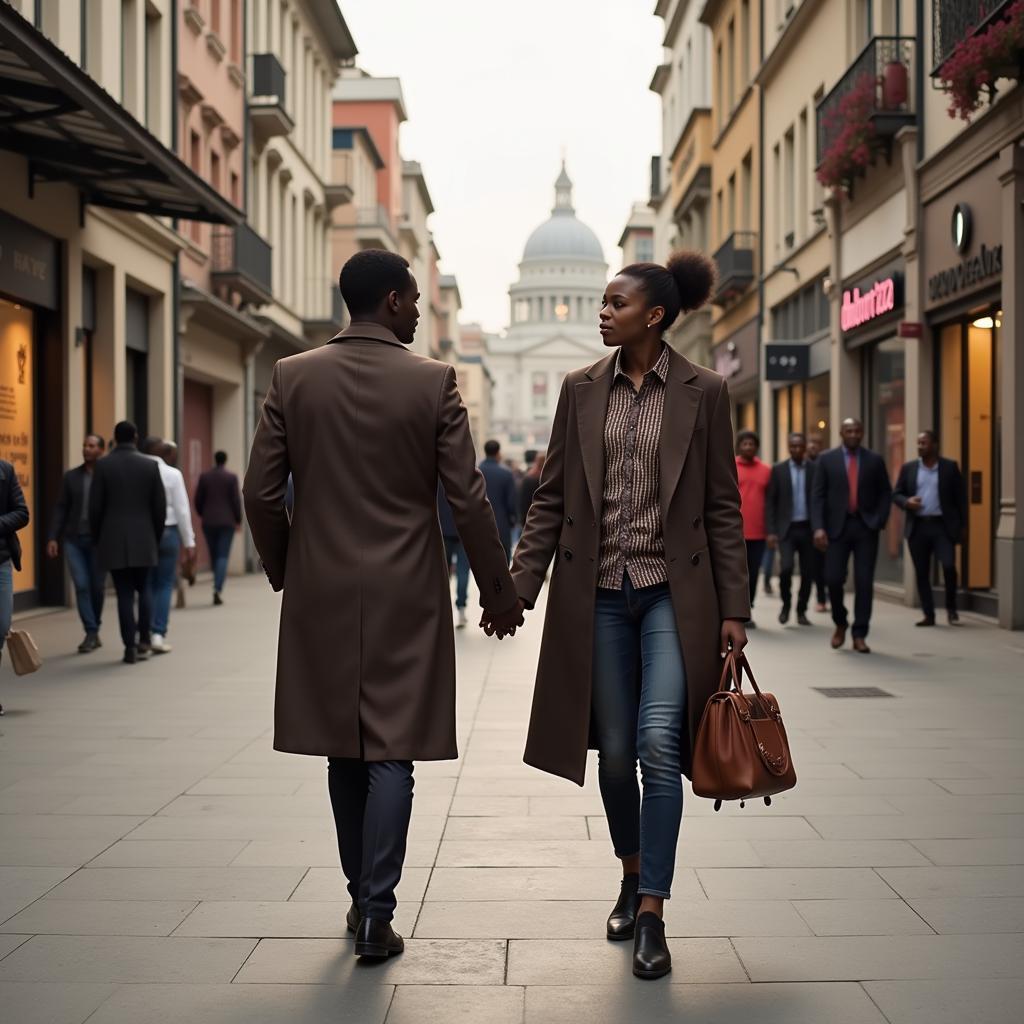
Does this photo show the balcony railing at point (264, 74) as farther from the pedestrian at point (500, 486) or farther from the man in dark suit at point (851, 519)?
the man in dark suit at point (851, 519)

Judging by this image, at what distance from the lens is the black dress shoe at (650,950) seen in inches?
169

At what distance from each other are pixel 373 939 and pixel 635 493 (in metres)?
1.42

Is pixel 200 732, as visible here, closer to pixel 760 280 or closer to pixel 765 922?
pixel 765 922

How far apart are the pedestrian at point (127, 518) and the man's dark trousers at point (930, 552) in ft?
22.8

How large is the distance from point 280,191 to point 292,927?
3055 centimetres

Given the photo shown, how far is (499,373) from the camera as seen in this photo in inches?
6491

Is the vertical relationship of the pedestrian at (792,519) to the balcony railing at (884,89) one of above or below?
below

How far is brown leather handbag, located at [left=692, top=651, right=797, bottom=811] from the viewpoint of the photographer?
4289 mm

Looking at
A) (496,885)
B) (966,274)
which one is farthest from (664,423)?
(966,274)

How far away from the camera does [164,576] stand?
13359mm

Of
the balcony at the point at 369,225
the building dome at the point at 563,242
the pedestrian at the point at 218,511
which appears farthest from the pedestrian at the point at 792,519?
the building dome at the point at 563,242

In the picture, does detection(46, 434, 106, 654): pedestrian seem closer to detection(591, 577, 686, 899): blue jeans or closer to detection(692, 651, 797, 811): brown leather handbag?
detection(591, 577, 686, 899): blue jeans

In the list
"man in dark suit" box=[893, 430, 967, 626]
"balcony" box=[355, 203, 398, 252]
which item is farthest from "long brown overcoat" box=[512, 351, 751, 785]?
"balcony" box=[355, 203, 398, 252]

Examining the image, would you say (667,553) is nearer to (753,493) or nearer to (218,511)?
(753,493)
